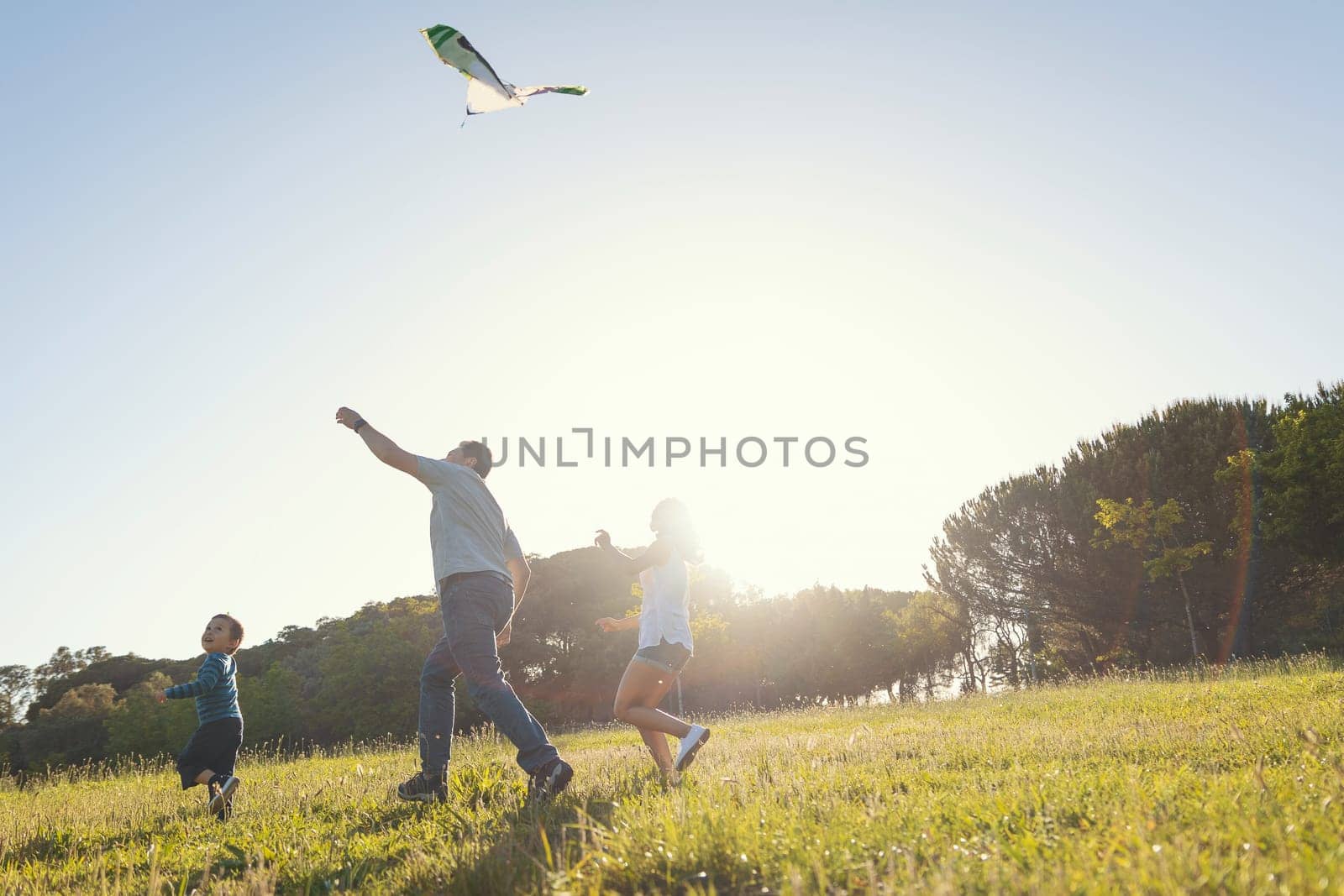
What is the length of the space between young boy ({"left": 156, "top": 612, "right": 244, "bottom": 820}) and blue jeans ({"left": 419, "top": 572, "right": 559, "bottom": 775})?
1.50m

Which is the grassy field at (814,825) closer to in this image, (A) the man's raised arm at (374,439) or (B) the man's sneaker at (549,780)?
(B) the man's sneaker at (549,780)

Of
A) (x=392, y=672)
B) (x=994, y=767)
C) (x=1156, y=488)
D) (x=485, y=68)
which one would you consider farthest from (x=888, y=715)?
(x=392, y=672)

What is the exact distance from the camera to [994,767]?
4117 mm

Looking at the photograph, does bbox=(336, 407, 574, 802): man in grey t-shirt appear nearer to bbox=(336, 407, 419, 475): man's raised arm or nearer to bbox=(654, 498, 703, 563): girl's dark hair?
bbox=(336, 407, 419, 475): man's raised arm

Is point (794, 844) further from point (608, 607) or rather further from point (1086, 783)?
point (608, 607)

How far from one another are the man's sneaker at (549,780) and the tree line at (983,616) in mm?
17583

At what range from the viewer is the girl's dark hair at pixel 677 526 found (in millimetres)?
5344

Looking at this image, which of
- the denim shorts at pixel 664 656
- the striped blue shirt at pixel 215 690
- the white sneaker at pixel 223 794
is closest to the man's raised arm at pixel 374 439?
the denim shorts at pixel 664 656

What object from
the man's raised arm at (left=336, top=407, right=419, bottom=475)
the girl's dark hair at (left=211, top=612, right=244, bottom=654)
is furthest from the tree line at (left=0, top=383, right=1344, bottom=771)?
the man's raised arm at (left=336, top=407, right=419, bottom=475)

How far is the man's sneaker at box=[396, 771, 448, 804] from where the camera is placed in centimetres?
430

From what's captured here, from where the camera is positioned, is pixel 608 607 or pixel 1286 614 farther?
pixel 608 607

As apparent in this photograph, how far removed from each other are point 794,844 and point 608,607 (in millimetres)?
38913

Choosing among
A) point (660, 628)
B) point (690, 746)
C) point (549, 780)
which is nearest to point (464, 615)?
point (549, 780)

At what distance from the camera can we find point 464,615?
14.1ft
